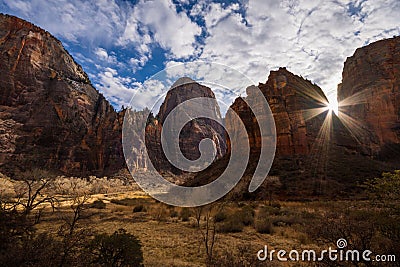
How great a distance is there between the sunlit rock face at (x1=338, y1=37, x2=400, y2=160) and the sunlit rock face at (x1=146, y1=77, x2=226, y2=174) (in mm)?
54308

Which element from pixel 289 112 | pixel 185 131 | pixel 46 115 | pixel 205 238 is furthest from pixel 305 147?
pixel 185 131

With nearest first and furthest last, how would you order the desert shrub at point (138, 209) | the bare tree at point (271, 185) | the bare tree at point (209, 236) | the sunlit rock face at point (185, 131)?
the bare tree at point (209, 236), the desert shrub at point (138, 209), the bare tree at point (271, 185), the sunlit rock face at point (185, 131)

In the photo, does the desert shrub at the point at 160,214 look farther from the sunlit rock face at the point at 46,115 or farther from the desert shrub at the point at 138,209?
the sunlit rock face at the point at 46,115

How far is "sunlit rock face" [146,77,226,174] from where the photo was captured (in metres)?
77.2

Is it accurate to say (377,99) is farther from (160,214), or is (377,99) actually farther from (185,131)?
(185,131)

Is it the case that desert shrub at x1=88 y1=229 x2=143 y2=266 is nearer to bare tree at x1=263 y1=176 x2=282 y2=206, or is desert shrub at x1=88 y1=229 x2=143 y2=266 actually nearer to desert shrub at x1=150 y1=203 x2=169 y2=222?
desert shrub at x1=150 y1=203 x2=169 y2=222

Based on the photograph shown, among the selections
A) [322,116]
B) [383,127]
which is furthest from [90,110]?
[383,127]

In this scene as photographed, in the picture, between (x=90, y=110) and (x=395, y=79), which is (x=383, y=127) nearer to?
(x=395, y=79)

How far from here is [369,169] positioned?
28656 millimetres

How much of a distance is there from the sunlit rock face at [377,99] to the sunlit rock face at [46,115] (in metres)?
64.2

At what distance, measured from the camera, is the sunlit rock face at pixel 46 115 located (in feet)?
162

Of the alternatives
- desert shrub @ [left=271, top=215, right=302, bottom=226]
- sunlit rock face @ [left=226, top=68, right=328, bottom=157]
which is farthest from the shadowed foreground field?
sunlit rock face @ [left=226, top=68, right=328, bottom=157]

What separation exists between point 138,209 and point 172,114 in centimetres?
7925

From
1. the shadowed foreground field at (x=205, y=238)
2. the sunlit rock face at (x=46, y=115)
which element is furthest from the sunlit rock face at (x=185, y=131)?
the shadowed foreground field at (x=205, y=238)
